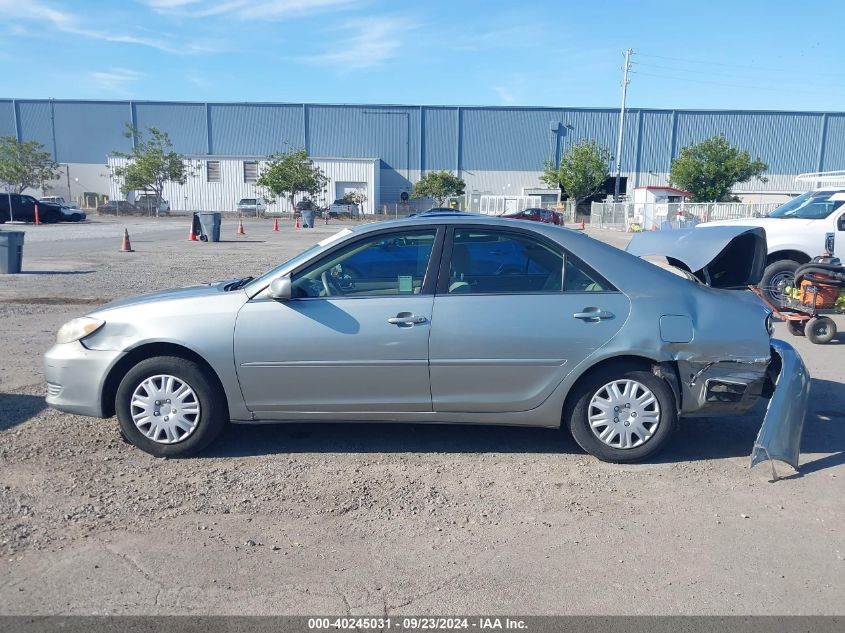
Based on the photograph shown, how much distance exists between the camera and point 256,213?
5988cm

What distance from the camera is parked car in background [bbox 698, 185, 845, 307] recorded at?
36.9 ft

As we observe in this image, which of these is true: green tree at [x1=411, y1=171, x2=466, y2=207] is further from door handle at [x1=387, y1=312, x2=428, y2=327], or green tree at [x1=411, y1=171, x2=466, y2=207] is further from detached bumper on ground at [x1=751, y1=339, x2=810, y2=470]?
door handle at [x1=387, y1=312, x2=428, y2=327]

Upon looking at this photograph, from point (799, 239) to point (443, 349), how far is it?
9.26 m

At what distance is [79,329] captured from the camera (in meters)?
4.81

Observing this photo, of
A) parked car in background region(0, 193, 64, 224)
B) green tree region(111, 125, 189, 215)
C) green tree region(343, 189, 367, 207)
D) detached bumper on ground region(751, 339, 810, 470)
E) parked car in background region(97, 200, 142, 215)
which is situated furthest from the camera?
green tree region(343, 189, 367, 207)

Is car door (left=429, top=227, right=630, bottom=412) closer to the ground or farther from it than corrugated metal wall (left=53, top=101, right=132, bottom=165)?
closer to the ground

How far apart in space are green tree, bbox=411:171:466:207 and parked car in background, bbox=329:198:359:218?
22.2 ft

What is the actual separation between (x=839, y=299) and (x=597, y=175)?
157 feet

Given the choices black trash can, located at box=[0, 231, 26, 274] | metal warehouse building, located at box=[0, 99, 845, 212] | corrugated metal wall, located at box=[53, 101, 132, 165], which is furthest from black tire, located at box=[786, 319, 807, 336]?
corrugated metal wall, located at box=[53, 101, 132, 165]

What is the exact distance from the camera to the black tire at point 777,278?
1119 cm

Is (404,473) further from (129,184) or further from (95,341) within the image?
(129,184)

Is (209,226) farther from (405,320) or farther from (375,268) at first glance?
(405,320)

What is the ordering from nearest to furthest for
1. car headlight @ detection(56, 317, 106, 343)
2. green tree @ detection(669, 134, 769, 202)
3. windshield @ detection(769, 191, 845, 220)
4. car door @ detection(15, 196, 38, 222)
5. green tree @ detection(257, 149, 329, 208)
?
1. car headlight @ detection(56, 317, 106, 343)
2. windshield @ detection(769, 191, 845, 220)
3. car door @ detection(15, 196, 38, 222)
4. green tree @ detection(669, 134, 769, 202)
5. green tree @ detection(257, 149, 329, 208)

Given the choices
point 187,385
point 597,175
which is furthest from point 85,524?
point 597,175
